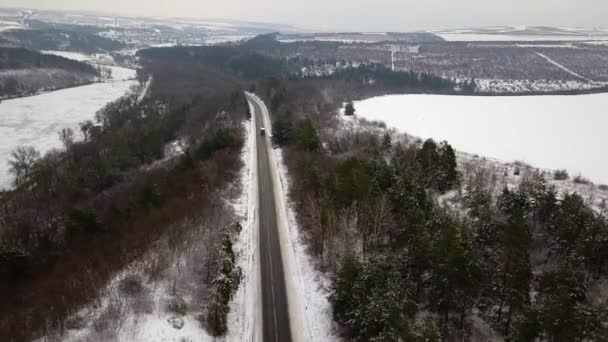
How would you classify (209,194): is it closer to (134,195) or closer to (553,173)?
(134,195)

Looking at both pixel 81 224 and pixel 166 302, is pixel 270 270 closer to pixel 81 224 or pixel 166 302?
pixel 166 302

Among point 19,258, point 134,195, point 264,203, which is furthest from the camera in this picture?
point 264,203

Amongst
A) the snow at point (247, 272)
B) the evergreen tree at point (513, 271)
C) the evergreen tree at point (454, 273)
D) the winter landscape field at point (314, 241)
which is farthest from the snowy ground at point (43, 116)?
the evergreen tree at point (513, 271)

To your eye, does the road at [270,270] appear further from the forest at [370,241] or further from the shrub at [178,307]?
the shrub at [178,307]

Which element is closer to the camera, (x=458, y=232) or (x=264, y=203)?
(x=458, y=232)

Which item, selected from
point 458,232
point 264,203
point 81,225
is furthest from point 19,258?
point 458,232

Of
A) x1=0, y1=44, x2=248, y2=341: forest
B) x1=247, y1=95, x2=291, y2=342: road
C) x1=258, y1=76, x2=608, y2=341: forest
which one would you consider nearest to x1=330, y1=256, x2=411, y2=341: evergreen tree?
x1=258, y1=76, x2=608, y2=341: forest
